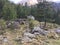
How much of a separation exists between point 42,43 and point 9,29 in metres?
4.62

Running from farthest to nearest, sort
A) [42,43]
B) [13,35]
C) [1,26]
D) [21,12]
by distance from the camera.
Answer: [21,12] < [1,26] < [13,35] < [42,43]

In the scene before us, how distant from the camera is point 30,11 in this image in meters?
30.2

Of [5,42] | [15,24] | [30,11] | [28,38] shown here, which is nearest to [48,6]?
[15,24]

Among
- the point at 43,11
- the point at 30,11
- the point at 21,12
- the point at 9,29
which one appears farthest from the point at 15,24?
the point at 30,11

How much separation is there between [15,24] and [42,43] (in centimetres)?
487

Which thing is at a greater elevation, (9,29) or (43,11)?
(43,11)

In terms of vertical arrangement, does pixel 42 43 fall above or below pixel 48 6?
below

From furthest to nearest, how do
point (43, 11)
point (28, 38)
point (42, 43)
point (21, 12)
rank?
point (21, 12) → point (43, 11) → point (28, 38) → point (42, 43)

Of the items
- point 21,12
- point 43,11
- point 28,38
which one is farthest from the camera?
point 21,12

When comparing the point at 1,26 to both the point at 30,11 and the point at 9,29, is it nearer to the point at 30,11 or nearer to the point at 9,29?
the point at 9,29

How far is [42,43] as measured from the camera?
35.0 feet

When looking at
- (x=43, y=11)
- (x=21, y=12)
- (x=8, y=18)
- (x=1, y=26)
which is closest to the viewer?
(x=1, y=26)

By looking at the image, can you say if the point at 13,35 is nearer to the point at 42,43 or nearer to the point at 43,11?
the point at 42,43

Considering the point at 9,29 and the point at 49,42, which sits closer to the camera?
the point at 49,42
